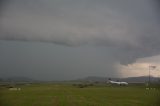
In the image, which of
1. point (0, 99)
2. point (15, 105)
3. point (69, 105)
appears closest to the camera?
point (0, 99)

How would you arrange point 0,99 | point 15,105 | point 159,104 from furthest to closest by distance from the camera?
point 15,105, point 0,99, point 159,104

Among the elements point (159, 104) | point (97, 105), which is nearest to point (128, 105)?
point (97, 105)

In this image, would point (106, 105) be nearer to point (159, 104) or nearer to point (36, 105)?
point (36, 105)

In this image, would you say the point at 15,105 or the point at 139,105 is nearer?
the point at 15,105

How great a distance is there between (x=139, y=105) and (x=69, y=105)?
3296 millimetres

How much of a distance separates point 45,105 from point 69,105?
3.72 feet

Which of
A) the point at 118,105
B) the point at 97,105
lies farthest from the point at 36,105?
A: the point at 118,105

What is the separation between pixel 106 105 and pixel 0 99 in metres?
6.80

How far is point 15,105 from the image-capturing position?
44.0 ft

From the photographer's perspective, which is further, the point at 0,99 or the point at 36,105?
the point at 36,105

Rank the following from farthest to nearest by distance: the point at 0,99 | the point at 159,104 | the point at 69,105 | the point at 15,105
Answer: the point at 69,105
the point at 15,105
the point at 0,99
the point at 159,104

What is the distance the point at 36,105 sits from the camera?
13.5m

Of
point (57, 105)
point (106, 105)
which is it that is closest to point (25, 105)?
point (57, 105)

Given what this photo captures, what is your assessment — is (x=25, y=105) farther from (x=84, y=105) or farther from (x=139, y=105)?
(x=139, y=105)
